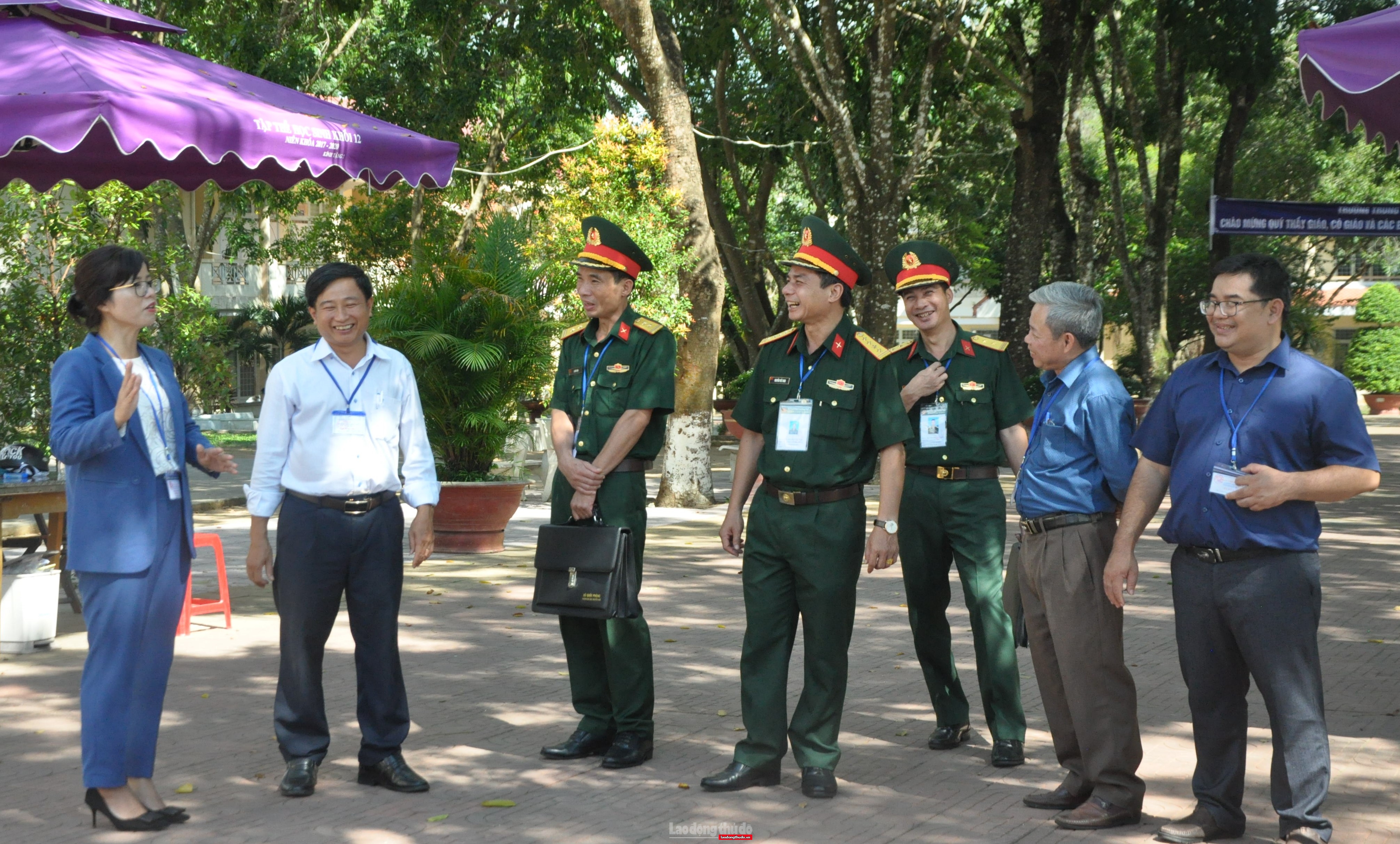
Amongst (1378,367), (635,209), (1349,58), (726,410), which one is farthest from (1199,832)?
(1378,367)

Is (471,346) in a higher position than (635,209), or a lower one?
lower

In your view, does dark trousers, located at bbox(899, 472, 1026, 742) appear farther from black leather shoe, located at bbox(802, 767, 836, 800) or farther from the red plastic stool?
the red plastic stool

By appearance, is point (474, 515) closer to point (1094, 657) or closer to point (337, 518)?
point (337, 518)

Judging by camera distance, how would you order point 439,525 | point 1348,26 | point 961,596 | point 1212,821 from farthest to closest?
point 439,525 → point 961,596 → point 1348,26 → point 1212,821

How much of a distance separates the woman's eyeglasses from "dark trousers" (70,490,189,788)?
74cm

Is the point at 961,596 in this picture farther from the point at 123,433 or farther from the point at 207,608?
the point at 123,433

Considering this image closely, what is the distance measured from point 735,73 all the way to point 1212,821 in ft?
69.6

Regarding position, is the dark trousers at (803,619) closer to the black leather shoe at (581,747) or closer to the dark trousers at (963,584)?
the dark trousers at (963,584)

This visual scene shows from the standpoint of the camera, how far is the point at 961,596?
378 inches

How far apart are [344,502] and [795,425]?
1719mm

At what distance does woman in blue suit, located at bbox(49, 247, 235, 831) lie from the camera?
4652mm

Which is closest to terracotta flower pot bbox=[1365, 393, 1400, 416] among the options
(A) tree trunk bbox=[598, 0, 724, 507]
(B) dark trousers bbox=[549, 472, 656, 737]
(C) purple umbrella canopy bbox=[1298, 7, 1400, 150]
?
(A) tree trunk bbox=[598, 0, 724, 507]

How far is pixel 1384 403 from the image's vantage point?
128 feet

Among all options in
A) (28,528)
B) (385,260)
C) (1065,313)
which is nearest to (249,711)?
(28,528)
